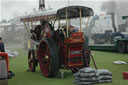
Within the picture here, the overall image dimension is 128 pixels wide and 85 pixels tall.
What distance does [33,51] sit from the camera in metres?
8.09

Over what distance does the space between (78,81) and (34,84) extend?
1.14 meters

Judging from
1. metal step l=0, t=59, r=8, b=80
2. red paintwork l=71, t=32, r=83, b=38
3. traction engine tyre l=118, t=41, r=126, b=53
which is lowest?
traction engine tyre l=118, t=41, r=126, b=53

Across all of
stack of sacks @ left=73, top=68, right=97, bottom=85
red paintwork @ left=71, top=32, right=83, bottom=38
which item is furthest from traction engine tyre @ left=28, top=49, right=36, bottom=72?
stack of sacks @ left=73, top=68, right=97, bottom=85

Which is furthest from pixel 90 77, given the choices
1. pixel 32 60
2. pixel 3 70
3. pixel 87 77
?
pixel 32 60

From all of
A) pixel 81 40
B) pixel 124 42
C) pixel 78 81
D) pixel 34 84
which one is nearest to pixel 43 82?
pixel 34 84

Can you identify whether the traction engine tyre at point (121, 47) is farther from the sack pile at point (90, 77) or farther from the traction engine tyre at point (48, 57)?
the sack pile at point (90, 77)

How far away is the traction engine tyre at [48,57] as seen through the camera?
6664mm

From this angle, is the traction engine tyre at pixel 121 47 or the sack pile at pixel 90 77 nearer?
the sack pile at pixel 90 77

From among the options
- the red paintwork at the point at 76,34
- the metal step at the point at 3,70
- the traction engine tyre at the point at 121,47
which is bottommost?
the traction engine tyre at the point at 121,47

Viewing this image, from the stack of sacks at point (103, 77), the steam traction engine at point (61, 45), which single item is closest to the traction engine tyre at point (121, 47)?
the steam traction engine at point (61, 45)

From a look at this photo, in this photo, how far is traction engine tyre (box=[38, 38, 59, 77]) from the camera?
666 cm

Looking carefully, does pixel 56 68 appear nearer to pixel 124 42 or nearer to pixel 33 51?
pixel 33 51

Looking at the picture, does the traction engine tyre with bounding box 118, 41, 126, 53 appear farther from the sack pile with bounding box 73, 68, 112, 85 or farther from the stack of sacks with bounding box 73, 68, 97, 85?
the stack of sacks with bounding box 73, 68, 97, 85

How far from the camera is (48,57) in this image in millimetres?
7008
